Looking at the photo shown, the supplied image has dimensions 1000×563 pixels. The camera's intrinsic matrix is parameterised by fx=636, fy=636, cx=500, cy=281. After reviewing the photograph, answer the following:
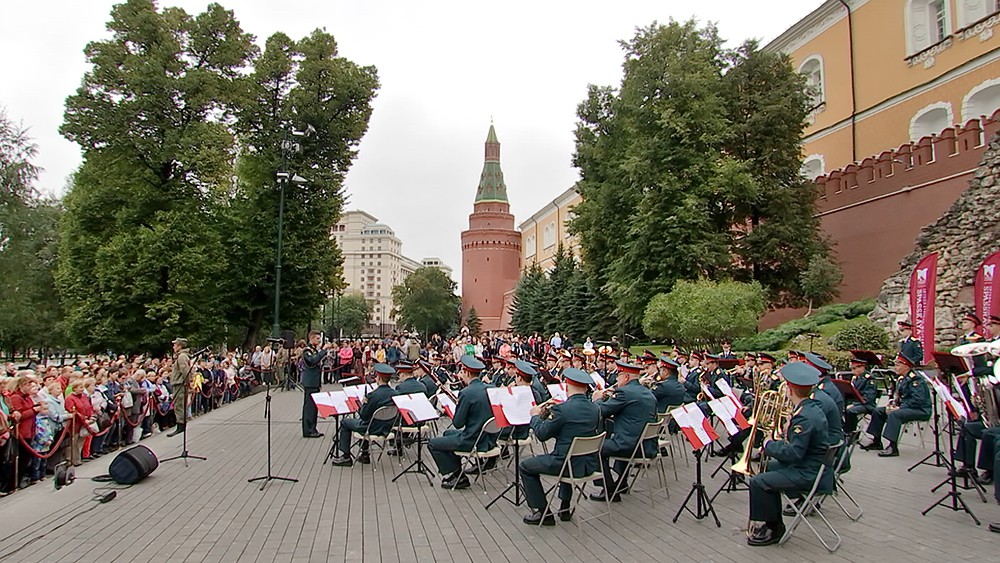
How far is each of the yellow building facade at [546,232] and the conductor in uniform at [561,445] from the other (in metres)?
63.4

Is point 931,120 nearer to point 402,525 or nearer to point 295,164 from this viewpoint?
point 295,164

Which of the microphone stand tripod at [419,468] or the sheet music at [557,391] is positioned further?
the sheet music at [557,391]

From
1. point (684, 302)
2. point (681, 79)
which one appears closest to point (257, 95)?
point (681, 79)

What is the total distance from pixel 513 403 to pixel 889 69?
32001 mm

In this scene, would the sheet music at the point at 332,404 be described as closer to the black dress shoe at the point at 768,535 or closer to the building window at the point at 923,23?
the black dress shoe at the point at 768,535

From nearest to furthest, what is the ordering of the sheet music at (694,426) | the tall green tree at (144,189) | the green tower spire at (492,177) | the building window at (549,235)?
the sheet music at (694,426) < the tall green tree at (144,189) < the building window at (549,235) < the green tower spire at (492,177)

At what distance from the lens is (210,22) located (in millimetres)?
28609

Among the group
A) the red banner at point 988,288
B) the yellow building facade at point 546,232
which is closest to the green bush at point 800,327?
the red banner at point 988,288

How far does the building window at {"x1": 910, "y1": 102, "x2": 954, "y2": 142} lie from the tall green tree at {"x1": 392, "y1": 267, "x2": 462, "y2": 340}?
63834mm

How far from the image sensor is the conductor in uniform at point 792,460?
5.93 m

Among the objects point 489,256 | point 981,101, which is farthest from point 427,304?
point 981,101

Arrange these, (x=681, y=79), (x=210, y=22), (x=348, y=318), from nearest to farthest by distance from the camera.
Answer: (x=681, y=79)
(x=210, y=22)
(x=348, y=318)

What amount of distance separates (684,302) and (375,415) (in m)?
15.9

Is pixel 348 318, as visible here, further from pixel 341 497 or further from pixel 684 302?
pixel 341 497
